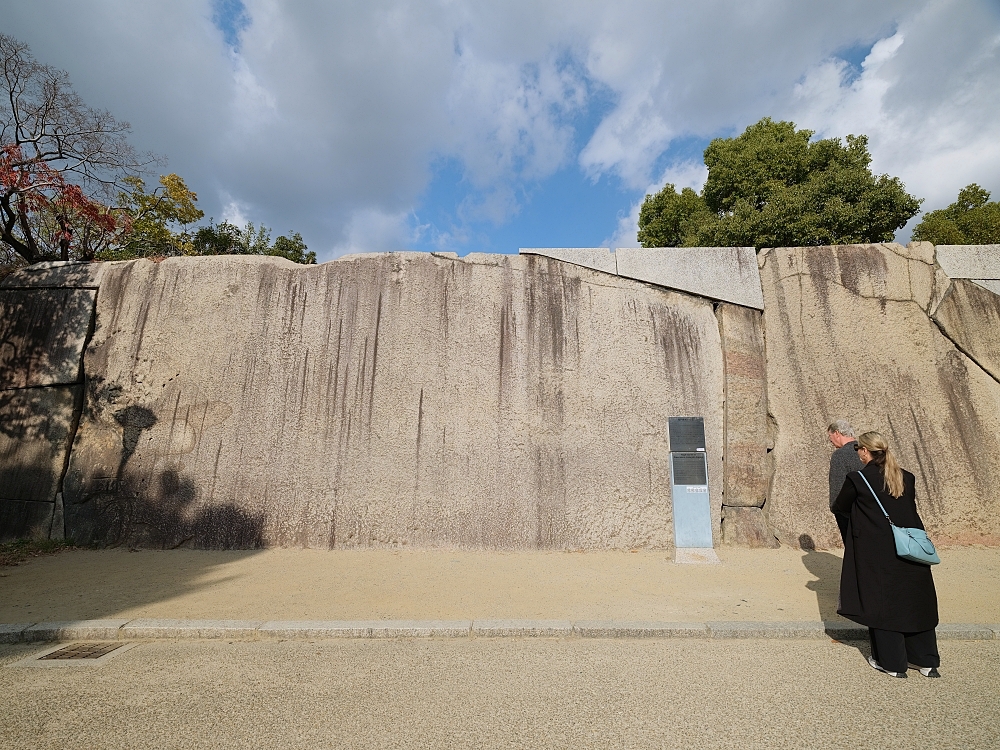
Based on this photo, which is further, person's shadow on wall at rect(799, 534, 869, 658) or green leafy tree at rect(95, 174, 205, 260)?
green leafy tree at rect(95, 174, 205, 260)

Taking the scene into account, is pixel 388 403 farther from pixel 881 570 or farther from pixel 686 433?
pixel 881 570

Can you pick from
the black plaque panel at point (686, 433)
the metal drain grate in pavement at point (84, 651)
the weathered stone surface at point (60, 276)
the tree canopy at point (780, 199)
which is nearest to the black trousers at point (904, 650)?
the black plaque panel at point (686, 433)

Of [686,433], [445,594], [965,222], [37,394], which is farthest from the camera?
[965,222]

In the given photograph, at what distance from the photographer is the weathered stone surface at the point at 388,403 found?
6871 millimetres

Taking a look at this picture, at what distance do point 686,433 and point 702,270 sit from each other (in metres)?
2.51

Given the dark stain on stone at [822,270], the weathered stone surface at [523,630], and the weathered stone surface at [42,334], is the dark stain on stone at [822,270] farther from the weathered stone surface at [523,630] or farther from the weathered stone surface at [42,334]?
the weathered stone surface at [42,334]

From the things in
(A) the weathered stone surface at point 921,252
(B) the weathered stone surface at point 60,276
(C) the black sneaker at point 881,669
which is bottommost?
(C) the black sneaker at point 881,669

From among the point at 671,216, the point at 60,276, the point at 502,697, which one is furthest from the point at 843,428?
the point at 671,216

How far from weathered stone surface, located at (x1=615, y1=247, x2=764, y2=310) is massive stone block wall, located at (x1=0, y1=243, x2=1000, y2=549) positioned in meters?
0.04

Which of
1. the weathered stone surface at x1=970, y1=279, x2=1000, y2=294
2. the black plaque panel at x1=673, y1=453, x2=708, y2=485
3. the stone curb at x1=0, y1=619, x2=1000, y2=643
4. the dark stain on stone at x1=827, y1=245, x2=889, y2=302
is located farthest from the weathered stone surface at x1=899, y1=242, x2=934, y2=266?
the stone curb at x1=0, y1=619, x2=1000, y2=643

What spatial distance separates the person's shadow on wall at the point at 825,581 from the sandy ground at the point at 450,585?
0.03m

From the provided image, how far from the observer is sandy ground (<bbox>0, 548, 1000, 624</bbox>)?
4.38 metres

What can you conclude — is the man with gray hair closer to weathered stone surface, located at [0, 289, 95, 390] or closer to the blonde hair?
the blonde hair

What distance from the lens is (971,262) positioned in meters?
7.51
